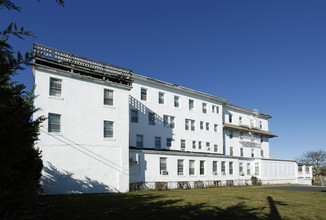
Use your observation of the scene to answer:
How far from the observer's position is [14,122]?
13.9 ft

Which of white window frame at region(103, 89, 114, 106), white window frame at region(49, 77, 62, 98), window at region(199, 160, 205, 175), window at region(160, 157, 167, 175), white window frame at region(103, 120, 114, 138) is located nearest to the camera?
white window frame at region(49, 77, 62, 98)

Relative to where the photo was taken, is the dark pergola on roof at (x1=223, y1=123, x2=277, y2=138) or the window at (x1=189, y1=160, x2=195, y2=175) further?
the dark pergola on roof at (x1=223, y1=123, x2=277, y2=138)

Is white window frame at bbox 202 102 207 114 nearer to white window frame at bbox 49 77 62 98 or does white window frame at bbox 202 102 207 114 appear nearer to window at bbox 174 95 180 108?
window at bbox 174 95 180 108

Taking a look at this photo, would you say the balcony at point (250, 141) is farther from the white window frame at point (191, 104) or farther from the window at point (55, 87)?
the window at point (55, 87)

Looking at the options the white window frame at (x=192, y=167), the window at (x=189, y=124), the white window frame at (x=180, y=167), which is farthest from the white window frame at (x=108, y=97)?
the window at (x=189, y=124)

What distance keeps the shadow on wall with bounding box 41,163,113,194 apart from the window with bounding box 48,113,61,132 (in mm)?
2885

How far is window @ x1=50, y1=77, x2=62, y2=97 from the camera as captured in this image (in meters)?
21.7

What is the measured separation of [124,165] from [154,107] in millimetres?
12894

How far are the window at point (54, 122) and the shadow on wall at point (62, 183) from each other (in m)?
2.89

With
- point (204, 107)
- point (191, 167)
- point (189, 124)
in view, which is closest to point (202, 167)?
point (191, 167)

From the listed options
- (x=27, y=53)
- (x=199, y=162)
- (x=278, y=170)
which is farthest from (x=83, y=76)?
(x=278, y=170)

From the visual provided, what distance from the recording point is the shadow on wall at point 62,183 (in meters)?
19.9

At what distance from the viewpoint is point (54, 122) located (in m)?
21.3

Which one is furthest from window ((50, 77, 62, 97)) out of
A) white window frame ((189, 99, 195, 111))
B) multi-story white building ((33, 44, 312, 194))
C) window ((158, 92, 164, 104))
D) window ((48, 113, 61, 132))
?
white window frame ((189, 99, 195, 111))
